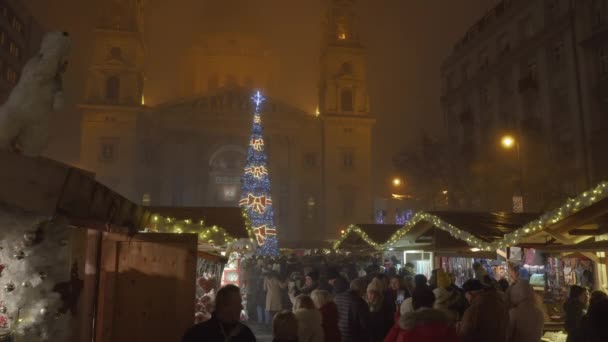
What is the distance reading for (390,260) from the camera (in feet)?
69.2

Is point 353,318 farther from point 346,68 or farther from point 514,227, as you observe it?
point 346,68

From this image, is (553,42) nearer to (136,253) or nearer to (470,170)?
(470,170)

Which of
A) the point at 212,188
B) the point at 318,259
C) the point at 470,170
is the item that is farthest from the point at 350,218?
the point at 318,259

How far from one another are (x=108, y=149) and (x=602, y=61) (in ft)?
129

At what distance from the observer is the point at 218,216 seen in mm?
16844

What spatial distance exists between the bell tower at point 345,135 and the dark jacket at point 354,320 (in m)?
44.7

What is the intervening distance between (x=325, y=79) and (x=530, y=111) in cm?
2452

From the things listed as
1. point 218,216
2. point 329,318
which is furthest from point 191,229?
point 218,216

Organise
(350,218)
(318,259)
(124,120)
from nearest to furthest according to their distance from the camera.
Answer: (318,259)
(124,120)
(350,218)

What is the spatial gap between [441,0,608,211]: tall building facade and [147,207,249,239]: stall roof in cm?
1274

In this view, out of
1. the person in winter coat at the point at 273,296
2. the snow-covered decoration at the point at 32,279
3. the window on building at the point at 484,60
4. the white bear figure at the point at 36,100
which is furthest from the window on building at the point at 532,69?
the snow-covered decoration at the point at 32,279

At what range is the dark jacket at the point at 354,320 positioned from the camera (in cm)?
700

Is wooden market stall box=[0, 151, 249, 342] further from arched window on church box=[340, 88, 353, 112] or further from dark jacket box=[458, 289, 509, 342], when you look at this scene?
arched window on church box=[340, 88, 353, 112]

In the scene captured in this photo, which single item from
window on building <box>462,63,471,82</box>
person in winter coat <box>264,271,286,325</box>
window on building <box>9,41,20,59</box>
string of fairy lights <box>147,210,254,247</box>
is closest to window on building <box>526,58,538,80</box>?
window on building <box>462,63,471,82</box>
